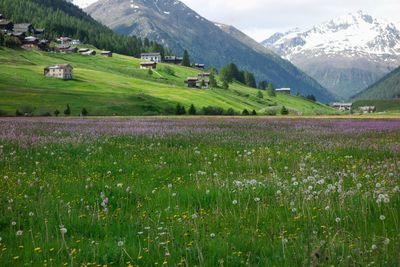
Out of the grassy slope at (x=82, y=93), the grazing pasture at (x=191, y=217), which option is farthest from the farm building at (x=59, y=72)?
the grazing pasture at (x=191, y=217)

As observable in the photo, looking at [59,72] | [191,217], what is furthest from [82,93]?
[191,217]

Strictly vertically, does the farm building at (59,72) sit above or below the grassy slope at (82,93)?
above

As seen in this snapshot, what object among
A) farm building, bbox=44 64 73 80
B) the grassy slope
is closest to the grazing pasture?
the grassy slope

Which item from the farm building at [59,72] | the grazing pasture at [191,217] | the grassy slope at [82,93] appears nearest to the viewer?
the grazing pasture at [191,217]

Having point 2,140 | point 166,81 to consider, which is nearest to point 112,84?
point 166,81

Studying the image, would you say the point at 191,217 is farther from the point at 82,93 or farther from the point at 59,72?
the point at 59,72

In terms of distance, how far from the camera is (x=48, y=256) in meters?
5.67

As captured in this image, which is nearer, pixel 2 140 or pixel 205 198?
pixel 205 198

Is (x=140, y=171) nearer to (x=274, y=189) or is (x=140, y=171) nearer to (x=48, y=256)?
(x=274, y=189)

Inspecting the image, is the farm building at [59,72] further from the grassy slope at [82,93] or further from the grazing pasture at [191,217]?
the grazing pasture at [191,217]

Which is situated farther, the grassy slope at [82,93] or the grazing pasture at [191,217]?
the grassy slope at [82,93]

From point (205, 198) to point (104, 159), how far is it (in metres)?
6.66

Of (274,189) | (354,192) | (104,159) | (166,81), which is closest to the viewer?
(354,192)

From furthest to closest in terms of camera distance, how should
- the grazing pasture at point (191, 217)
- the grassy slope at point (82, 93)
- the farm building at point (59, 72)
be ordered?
the farm building at point (59, 72) < the grassy slope at point (82, 93) < the grazing pasture at point (191, 217)
